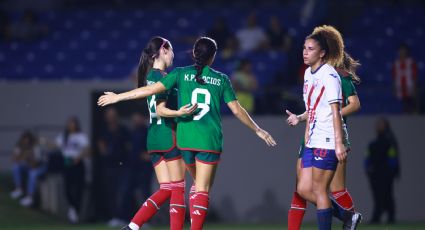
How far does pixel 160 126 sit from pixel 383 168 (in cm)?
765

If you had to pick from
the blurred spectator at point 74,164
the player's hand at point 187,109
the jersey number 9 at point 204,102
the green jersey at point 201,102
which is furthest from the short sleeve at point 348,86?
the blurred spectator at point 74,164

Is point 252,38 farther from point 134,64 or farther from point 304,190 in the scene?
point 304,190

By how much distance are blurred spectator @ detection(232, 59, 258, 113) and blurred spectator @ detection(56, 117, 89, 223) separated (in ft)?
9.80

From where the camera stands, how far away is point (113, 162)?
17797mm

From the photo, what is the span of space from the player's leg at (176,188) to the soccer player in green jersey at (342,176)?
45.0 inches

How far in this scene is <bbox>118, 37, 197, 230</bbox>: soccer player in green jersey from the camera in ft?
34.0

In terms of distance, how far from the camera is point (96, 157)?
18375 mm

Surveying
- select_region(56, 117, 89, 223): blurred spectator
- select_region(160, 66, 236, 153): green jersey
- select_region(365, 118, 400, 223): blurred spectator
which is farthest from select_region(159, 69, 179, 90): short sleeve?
select_region(56, 117, 89, 223): blurred spectator

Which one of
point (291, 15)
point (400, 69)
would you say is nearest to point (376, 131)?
point (400, 69)

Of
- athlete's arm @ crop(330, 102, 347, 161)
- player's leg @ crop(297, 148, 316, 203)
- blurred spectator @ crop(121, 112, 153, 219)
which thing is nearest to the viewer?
athlete's arm @ crop(330, 102, 347, 161)

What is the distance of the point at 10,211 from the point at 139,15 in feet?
27.0

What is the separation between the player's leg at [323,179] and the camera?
941 centimetres

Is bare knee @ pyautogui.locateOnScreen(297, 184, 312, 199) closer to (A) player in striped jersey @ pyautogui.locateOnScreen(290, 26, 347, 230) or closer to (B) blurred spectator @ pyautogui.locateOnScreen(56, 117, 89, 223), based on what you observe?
(A) player in striped jersey @ pyautogui.locateOnScreen(290, 26, 347, 230)

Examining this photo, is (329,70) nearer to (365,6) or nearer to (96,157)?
(96,157)
